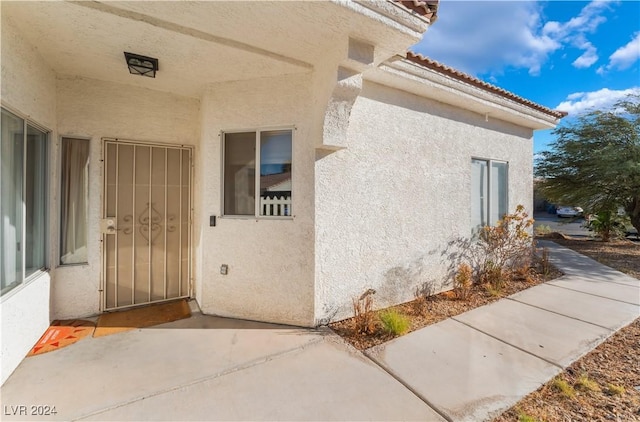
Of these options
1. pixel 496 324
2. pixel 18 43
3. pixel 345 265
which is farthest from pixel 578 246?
pixel 18 43

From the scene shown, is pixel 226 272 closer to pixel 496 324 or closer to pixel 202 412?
pixel 202 412

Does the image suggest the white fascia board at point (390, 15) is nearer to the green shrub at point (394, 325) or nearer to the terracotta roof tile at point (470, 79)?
the terracotta roof tile at point (470, 79)

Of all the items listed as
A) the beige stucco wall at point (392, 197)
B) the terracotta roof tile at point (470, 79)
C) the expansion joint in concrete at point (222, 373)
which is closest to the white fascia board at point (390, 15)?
the terracotta roof tile at point (470, 79)

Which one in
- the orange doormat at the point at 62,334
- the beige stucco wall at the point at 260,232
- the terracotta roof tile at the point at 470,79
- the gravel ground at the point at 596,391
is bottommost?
the gravel ground at the point at 596,391

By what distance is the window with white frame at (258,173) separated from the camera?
5.47 m

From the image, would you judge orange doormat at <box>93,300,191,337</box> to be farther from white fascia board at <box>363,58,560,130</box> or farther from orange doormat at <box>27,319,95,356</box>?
→ white fascia board at <box>363,58,560,130</box>

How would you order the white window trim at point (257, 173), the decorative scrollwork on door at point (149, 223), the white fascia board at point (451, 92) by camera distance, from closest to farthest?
the white window trim at point (257, 173)
the white fascia board at point (451, 92)
the decorative scrollwork on door at point (149, 223)

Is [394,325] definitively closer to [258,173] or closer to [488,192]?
[258,173]

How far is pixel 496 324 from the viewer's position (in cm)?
547

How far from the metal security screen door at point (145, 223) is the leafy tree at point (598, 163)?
16.6 meters

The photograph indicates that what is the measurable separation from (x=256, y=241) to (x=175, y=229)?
2382 mm

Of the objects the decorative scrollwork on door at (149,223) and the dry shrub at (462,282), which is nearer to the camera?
the decorative scrollwork on door at (149,223)

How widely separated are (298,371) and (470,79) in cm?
719

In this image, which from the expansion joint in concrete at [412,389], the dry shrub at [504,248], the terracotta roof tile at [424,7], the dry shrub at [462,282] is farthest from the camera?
the dry shrub at [504,248]
